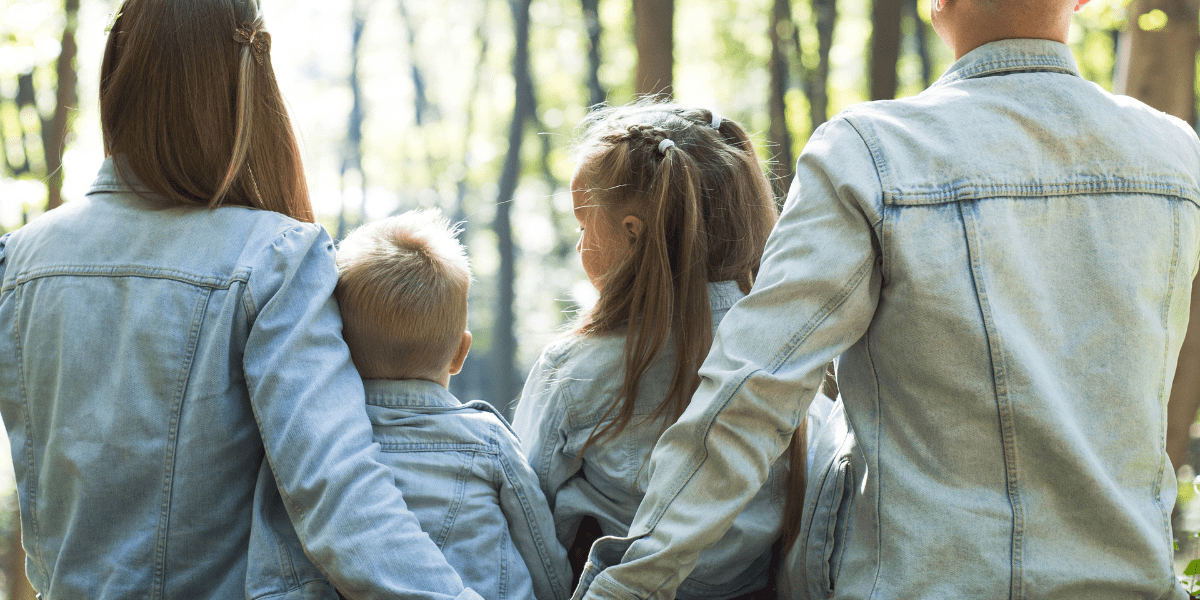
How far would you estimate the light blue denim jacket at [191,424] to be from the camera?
1.66 m

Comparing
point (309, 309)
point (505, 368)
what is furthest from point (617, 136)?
point (505, 368)

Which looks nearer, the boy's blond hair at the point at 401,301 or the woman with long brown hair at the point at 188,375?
the woman with long brown hair at the point at 188,375

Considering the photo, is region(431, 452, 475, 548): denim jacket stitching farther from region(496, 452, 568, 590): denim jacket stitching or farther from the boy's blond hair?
the boy's blond hair

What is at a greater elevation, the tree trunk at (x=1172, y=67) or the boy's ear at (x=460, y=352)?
the tree trunk at (x=1172, y=67)

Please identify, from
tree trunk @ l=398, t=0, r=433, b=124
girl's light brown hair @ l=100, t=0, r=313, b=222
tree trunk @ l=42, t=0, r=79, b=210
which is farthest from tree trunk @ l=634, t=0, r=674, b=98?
tree trunk @ l=398, t=0, r=433, b=124

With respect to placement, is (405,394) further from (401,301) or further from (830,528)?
(830,528)

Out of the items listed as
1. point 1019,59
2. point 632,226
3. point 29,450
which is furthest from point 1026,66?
point 29,450

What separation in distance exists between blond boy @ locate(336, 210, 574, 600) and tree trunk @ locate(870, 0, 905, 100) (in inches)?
234

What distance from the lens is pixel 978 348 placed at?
4.65 ft

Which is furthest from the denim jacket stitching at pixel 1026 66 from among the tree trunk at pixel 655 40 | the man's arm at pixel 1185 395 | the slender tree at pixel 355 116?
the slender tree at pixel 355 116

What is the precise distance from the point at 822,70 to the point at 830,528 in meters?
9.14

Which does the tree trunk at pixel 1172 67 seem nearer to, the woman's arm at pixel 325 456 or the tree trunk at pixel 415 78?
the woman's arm at pixel 325 456

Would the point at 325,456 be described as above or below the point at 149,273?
below

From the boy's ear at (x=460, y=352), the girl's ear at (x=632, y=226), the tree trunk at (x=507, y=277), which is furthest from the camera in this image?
the tree trunk at (x=507, y=277)
